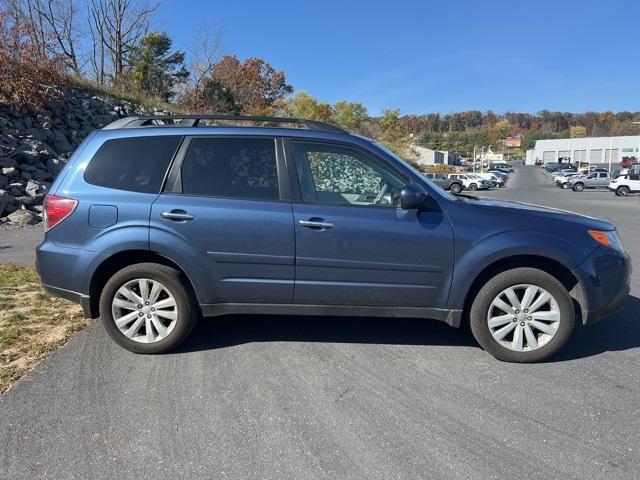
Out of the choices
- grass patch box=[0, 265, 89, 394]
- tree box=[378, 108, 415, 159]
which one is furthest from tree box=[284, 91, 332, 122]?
grass patch box=[0, 265, 89, 394]

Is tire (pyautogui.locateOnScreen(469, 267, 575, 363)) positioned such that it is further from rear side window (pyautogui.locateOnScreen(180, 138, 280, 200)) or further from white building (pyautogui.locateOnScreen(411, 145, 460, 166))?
white building (pyautogui.locateOnScreen(411, 145, 460, 166))

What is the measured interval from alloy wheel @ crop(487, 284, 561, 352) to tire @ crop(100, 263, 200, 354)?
2465 millimetres

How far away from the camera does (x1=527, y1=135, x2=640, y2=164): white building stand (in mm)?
99669

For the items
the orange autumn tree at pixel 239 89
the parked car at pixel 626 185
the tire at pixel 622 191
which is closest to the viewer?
the orange autumn tree at pixel 239 89

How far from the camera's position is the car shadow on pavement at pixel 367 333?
440 centimetres

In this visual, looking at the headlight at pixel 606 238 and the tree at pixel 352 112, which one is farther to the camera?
the tree at pixel 352 112

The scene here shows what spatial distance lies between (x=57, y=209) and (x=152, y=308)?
113cm

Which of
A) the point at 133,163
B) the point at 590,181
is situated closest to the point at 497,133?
the point at 590,181

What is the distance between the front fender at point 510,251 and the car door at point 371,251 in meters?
0.12

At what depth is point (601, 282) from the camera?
3.93 meters

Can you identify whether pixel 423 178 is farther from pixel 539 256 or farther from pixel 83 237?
pixel 83 237

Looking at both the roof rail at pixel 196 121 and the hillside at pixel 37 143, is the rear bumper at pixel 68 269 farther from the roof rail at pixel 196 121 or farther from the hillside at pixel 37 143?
the hillside at pixel 37 143

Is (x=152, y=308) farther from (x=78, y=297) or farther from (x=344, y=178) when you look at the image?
(x=344, y=178)

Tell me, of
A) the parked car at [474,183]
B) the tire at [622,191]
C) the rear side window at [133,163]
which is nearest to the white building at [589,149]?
the parked car at [474,183]
